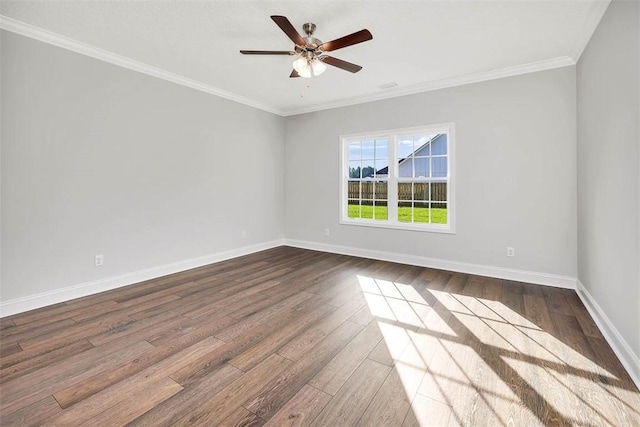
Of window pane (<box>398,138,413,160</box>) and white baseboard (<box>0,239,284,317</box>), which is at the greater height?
window pane (<box>398,138,413,160</box>)

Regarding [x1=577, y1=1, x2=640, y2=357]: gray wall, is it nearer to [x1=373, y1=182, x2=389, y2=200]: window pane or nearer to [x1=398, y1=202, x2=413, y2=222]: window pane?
[x1=398, y1=202, x2=413, y2=222]: window pane

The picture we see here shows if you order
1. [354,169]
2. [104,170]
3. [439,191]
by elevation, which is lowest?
[439,191]

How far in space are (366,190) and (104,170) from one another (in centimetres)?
387

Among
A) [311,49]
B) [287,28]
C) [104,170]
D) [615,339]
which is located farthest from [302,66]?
[615,339]

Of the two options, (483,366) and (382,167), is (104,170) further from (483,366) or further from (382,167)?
(483,366)

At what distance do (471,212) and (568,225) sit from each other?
107 cm

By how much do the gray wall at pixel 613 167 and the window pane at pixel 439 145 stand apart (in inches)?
61.5

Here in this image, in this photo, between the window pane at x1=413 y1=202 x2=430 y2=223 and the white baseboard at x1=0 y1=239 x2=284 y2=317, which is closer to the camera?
the white baseboard at x1=0 y1=239 x2=284 y2=317

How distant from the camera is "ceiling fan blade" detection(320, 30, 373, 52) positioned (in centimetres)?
236

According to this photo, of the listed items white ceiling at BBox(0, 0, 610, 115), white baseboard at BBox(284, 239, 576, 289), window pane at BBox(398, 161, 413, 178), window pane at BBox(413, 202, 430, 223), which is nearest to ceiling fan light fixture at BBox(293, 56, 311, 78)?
white ceiling at BBox(0, 0, 610, 115)

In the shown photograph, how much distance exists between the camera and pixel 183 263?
168 inches

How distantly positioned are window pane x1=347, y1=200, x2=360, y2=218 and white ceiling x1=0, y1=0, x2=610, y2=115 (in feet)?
6.90

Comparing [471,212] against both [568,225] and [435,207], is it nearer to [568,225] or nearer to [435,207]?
[435,207]

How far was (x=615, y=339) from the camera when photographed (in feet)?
7.09
